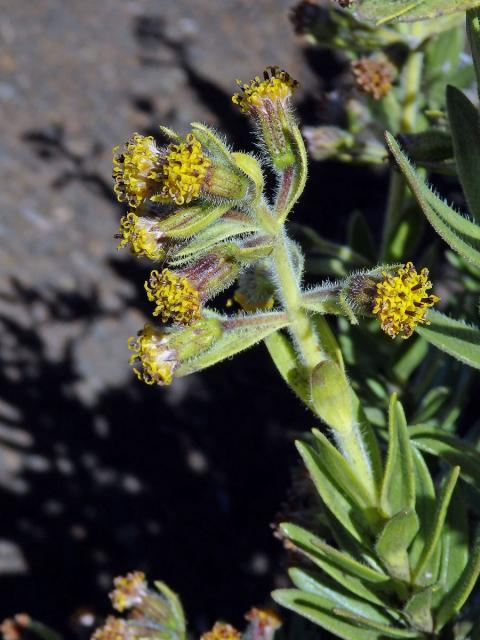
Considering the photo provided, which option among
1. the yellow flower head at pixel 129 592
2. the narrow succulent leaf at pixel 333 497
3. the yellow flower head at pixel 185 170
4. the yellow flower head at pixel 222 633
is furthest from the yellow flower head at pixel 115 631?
the yellow flower head at pixel 185 170

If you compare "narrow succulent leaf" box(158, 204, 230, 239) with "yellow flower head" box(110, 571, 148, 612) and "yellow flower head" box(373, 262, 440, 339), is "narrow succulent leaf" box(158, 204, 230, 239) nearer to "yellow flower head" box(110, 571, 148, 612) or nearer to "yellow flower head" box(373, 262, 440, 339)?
A: "yellow flower head" box(373, 262, 440, 339)

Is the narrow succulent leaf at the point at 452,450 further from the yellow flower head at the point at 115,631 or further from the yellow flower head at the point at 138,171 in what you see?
the yellow flower head at the point at 115,631

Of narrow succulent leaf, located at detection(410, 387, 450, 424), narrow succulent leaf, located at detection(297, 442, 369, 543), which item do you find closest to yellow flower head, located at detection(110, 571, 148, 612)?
narrow succulent leaf, located at detection(297, 442, 369, 543)

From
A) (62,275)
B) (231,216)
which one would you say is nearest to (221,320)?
(231,216)

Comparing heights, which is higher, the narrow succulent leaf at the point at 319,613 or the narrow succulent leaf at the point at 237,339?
the narrow succulent leaf at the point at 237,339

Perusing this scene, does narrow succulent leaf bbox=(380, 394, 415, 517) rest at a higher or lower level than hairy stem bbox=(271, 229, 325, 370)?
lower

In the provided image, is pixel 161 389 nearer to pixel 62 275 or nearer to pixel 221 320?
pixel 62 275

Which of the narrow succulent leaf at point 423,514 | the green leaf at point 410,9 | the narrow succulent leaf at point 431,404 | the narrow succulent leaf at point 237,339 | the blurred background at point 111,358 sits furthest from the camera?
the blurred background at point 111,358
